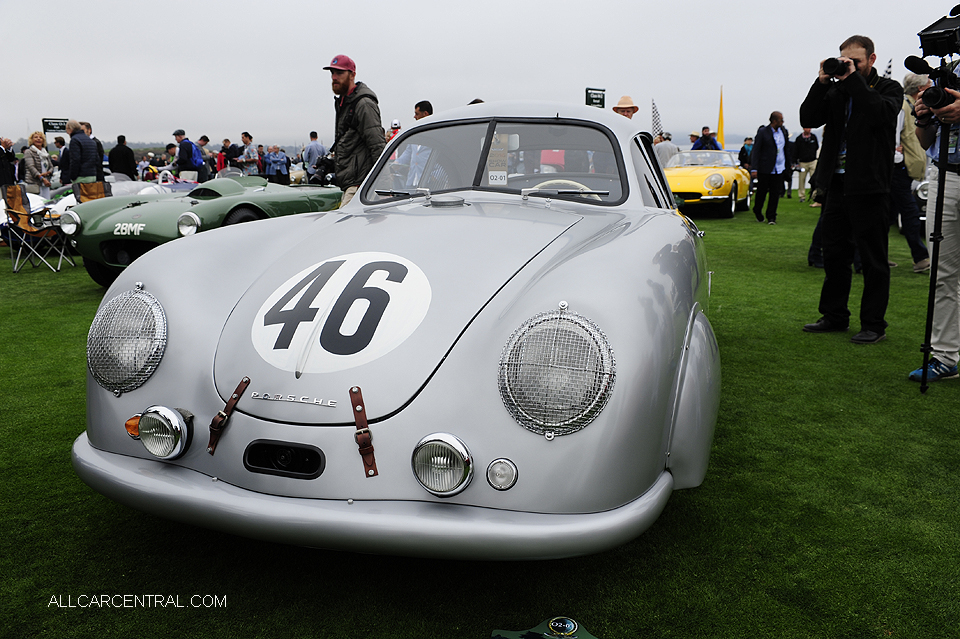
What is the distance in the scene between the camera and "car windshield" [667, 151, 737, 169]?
13.4 m

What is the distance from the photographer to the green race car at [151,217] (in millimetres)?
5805

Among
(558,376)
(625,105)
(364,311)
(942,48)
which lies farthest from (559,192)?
(625,105)

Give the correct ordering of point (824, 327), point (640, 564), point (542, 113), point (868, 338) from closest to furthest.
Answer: point (640, 564) < point (542, 113) < point (868, 338) < point (824, 327)

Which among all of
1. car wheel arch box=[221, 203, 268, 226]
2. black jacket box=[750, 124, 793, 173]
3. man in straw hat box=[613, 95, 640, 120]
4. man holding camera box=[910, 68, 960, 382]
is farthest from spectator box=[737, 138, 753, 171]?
man holding camera box=[910, 68, 960, 382]

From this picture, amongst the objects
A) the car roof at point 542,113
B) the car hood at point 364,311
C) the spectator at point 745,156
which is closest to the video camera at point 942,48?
the car roof at point 542,113

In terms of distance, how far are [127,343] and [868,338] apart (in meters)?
4.39

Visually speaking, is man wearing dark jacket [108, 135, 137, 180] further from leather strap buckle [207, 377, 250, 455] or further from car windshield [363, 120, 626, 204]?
leather strap buckle [207, 377, 250, 455]

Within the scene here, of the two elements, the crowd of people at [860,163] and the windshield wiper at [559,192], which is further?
the crowd of people at [860,163]

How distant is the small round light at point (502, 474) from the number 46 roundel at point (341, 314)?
0.43 meters

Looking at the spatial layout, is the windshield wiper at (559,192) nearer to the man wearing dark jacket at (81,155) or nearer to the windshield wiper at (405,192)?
the windshield wiper at (405,192)

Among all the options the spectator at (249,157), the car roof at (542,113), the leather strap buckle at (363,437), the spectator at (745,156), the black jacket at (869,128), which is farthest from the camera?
the spectator at (249,157)

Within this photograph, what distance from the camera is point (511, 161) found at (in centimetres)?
310

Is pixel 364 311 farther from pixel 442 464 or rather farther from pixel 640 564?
pixel 640 564

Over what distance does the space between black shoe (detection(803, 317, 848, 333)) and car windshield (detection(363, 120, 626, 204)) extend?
8.73 feet
